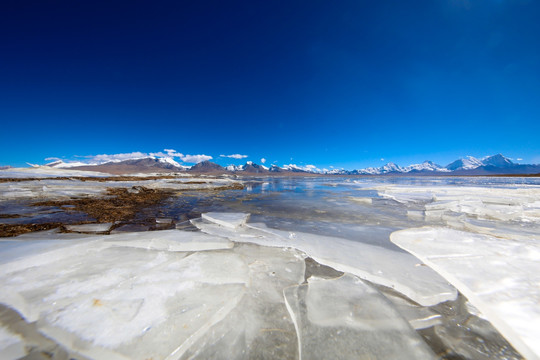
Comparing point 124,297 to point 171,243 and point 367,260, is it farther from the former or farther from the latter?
point 367,260

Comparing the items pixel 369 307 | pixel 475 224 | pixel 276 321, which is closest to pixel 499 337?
pixel 369 307

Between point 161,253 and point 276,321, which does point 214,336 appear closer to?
point 276,321

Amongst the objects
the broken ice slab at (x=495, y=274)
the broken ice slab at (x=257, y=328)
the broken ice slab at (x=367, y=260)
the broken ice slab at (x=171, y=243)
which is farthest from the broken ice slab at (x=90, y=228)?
the broken ice slab at (x=495, y=274)

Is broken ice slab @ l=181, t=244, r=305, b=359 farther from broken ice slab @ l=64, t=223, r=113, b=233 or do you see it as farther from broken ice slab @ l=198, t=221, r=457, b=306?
broken ice slab @ l=64, t=223, r=113, b=233

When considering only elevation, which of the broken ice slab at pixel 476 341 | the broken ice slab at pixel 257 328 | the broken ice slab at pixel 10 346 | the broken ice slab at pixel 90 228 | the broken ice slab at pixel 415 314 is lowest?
the broken ice slab at pixel 476 341

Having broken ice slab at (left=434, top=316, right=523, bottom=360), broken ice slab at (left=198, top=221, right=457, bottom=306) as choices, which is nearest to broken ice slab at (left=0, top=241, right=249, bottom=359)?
broken ice slab at (left=198, top=221, right=457, bottom=306)

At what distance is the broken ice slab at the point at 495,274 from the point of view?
1.51 m

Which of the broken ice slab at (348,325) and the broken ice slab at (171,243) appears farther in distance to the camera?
the broken ice slab at (171,243)

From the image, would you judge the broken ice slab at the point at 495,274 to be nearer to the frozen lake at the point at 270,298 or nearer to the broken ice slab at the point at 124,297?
the frozen lake at the point at 270,298

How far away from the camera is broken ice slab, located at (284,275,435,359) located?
1315mm

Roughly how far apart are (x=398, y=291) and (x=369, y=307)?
587 mm

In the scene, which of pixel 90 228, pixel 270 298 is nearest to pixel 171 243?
pixel 270 298

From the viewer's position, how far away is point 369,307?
Answer: 174 cm

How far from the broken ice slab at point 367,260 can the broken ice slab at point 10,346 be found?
2410mm
